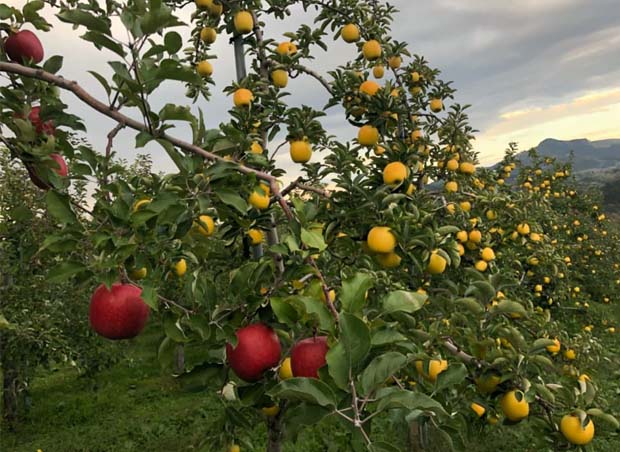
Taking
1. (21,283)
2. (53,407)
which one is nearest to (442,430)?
(21,283)

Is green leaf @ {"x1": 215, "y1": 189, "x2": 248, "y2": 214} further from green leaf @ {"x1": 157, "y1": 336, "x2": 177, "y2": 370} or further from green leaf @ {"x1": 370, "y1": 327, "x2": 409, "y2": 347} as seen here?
green leaf @ {"x1": 370, "y1": 327, "x2": 409, "y2": 347}

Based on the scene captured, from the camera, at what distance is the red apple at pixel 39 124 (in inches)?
72.2

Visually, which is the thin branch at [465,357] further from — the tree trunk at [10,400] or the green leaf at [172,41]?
the tree trunk at [10,400]

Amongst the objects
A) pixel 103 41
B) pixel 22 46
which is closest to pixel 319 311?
pixel 103 41

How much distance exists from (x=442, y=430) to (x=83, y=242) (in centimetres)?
131

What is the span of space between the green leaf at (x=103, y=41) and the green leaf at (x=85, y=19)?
0.9 inches

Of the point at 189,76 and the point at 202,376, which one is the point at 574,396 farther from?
the point at 189,76

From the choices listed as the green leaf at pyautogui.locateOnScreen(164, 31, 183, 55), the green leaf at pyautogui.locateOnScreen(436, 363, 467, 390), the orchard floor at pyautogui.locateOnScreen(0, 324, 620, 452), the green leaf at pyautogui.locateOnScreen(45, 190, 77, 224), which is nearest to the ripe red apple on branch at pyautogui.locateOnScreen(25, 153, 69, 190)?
the green leaf at pyautogui.locateOnScreen(45, 190, 77, 224)

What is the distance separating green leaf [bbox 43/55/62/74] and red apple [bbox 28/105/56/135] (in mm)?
165

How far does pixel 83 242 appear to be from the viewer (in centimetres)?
153

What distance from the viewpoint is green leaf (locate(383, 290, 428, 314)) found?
135cm

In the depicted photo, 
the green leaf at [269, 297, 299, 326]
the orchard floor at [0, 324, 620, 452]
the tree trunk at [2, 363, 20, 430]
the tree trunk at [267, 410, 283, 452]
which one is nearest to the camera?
the green leaf at [269, 297, 299, 326]

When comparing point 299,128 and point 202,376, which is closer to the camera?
point 202,376

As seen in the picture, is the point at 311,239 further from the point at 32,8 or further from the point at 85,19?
the point at 32,8
